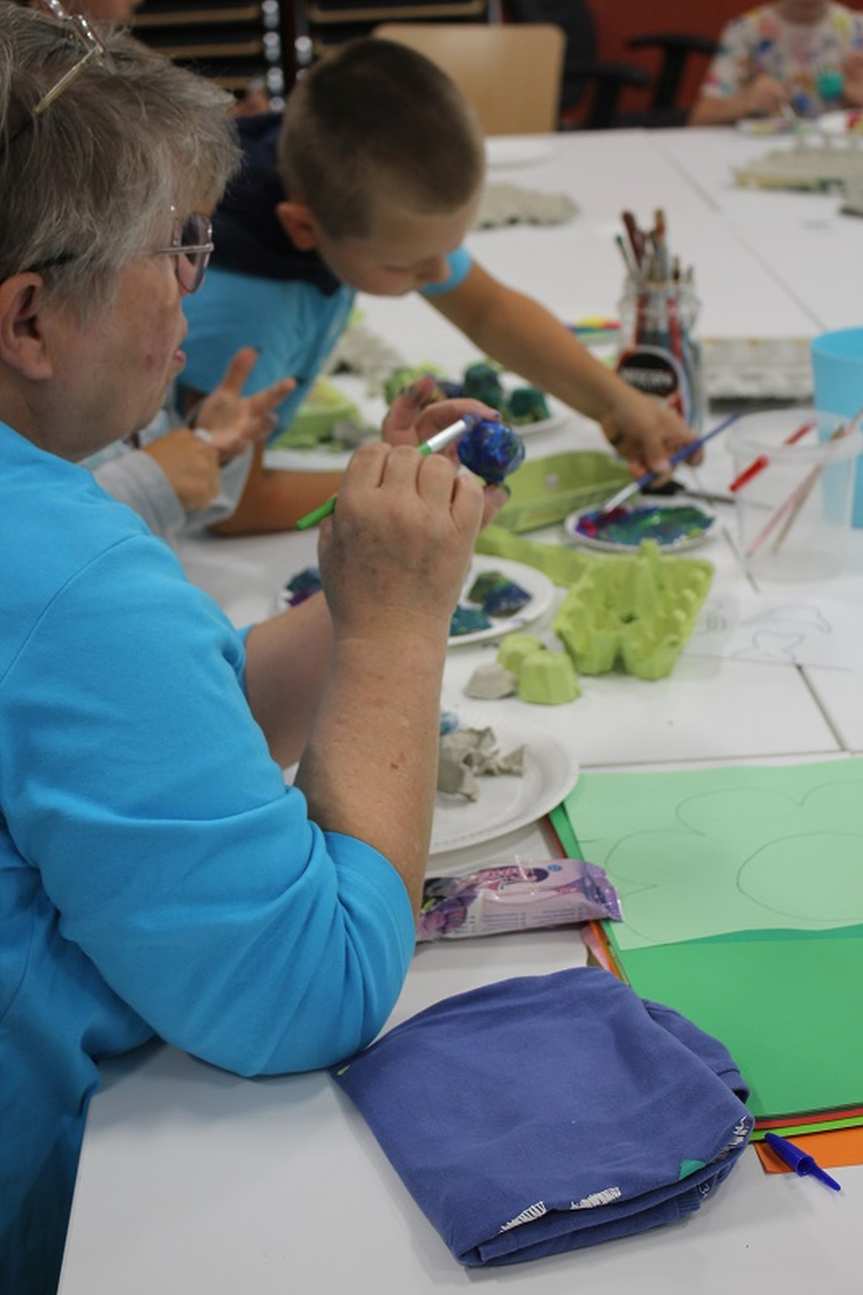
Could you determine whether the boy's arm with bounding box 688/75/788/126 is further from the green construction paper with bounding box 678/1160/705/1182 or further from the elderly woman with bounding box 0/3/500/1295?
the green construction paper with bounding box 678/1160/705/1182

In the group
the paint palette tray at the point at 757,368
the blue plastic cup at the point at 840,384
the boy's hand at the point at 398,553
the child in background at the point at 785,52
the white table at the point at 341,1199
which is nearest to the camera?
the white table at the point at 341,1199

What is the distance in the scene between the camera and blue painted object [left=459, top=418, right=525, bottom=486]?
1.16 meters

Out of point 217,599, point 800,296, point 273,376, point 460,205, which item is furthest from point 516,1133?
point 800,296

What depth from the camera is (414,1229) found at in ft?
2.44

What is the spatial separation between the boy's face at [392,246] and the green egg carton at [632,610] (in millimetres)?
383

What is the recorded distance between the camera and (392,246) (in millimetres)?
1629

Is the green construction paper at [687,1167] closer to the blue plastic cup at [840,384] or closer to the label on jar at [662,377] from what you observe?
the blue plastic cup at [840,384]

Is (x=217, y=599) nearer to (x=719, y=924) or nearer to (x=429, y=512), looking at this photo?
(x=429, y=512)

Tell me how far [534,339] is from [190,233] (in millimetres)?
999

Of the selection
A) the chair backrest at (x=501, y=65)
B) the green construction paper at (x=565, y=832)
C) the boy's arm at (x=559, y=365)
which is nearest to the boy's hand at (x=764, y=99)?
the chair backrest at (x=501, y=65)

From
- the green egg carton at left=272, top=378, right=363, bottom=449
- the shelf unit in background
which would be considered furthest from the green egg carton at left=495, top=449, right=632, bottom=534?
the shelf unit in background

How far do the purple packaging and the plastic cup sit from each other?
61 cm

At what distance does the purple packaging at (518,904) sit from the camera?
3.18ft

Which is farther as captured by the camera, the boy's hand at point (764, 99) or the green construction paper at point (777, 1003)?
the boy's hand at point (764, 99)
